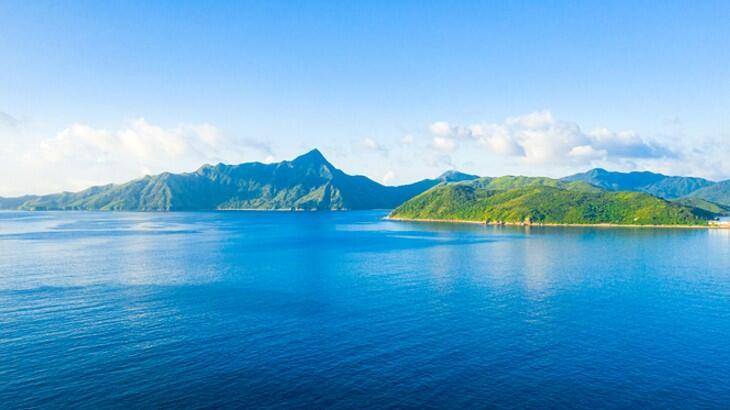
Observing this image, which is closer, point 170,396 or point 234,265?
point 170,396

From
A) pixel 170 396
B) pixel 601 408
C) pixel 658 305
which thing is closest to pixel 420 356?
pixel 601 408

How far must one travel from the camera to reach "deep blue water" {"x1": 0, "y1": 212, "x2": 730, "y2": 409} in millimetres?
54125

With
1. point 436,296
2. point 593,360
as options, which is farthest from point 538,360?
point 436,296

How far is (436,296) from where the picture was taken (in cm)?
10425

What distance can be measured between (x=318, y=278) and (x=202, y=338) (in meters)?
58.7

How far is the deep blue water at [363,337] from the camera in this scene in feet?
178

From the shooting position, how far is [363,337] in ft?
243

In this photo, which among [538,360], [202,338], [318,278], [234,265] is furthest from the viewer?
[234,265]

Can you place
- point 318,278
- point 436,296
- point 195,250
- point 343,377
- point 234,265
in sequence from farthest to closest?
1. point 195,250
2. point 234,265
3. point 318,278
4. point 436,296
5. point 343,377

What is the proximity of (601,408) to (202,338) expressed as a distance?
56605mm

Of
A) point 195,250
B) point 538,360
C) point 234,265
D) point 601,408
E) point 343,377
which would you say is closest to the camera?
point 601,408

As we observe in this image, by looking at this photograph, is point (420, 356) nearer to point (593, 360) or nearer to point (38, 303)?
point (593, 360)

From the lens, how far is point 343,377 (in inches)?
2302

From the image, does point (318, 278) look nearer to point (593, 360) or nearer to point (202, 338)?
point (202, 338)
